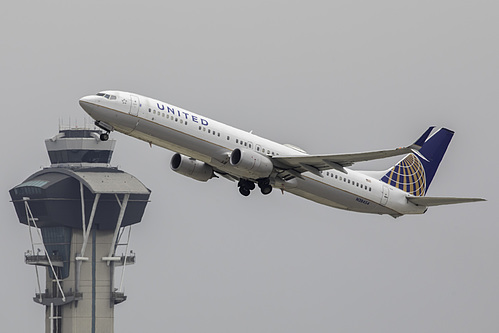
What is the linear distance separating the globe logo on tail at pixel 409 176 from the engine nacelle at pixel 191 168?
16.1 m

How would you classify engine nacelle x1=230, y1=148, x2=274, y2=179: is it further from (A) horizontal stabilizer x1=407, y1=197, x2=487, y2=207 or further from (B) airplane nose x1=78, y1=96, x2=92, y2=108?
(A) horizontal stabilizer x1=407, y1=197, x2=487, y2=207

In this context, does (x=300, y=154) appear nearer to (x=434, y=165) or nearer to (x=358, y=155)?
(x=358, y=155)

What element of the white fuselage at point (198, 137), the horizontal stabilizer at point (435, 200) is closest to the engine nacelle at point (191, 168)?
the white fuselage at point (198, 137)

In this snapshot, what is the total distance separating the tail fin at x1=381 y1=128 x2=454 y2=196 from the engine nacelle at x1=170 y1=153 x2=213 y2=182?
17.1 metres

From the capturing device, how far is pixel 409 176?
336 feet

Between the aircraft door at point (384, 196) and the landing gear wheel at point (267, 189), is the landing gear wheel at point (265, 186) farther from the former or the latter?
the aircraft door at point (384, 196)

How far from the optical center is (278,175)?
90.6 meters

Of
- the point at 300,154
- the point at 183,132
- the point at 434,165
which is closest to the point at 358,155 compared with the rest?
the point at 300,154

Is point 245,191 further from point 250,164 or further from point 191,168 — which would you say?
point 250,164

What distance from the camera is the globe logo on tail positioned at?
10081cm

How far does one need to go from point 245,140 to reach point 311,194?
7.67 meters

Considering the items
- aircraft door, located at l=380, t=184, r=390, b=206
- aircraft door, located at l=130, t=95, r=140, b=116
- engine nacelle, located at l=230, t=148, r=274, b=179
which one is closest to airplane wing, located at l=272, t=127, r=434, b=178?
engine nacelle, located at l=230, t=148, r=274, b=179

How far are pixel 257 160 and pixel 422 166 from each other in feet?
73.0

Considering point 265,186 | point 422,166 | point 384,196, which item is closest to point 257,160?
point 265,186
